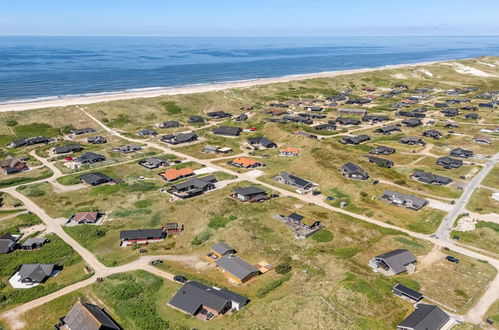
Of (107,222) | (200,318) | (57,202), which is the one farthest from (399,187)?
(57,202)

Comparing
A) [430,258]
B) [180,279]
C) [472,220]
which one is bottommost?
[472,220]

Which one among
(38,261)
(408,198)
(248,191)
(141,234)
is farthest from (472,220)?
(38,261)

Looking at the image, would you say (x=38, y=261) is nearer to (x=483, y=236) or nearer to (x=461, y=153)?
(x=483, y=236)

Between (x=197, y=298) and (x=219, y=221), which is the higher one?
(x=197, y=298)

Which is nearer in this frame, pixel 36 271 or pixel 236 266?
pixel 36 271

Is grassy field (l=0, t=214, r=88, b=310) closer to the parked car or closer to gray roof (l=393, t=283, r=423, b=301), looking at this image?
the parked car

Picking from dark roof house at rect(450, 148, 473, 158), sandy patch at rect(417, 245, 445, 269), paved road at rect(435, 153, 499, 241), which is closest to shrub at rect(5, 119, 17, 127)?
sandy patch at rect(417, 245, 445, 269)
